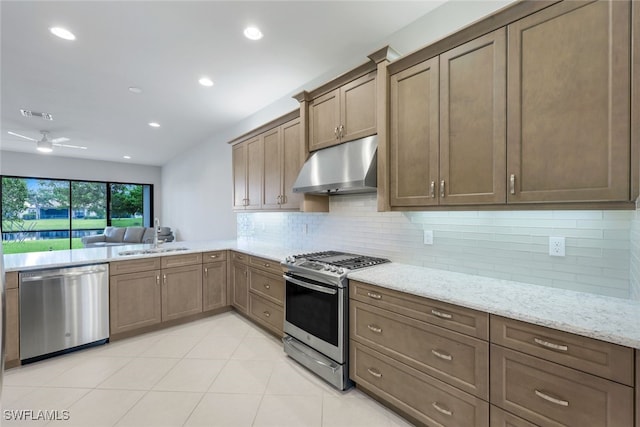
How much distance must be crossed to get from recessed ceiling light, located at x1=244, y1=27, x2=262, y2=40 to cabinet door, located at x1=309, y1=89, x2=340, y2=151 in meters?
0.75

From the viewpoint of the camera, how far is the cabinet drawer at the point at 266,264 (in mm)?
3068

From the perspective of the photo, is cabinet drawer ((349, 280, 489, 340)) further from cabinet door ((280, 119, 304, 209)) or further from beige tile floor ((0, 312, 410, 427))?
cabinet door ((280, 119, 304, 209))

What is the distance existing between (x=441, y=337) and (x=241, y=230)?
3803 millimetres

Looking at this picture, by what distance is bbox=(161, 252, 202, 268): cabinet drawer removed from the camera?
11.4ft

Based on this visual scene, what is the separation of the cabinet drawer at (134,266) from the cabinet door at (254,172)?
133cm

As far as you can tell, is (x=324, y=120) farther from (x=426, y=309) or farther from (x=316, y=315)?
(x=426, y=309)

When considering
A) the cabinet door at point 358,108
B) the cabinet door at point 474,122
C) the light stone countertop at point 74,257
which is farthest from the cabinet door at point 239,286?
the cabinet door at point 474,122

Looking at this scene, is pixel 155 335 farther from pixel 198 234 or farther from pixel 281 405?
pixel 198 234

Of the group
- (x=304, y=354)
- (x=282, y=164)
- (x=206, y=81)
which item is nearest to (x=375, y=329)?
(x=304, y=354)

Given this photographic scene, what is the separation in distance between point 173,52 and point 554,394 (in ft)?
12.5

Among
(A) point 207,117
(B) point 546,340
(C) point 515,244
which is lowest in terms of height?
(B) point 546,340

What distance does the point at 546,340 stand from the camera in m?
1.37

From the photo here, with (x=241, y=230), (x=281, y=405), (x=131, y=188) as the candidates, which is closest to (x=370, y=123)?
(x=281, y=405)

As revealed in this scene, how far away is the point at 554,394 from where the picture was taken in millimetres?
1351
